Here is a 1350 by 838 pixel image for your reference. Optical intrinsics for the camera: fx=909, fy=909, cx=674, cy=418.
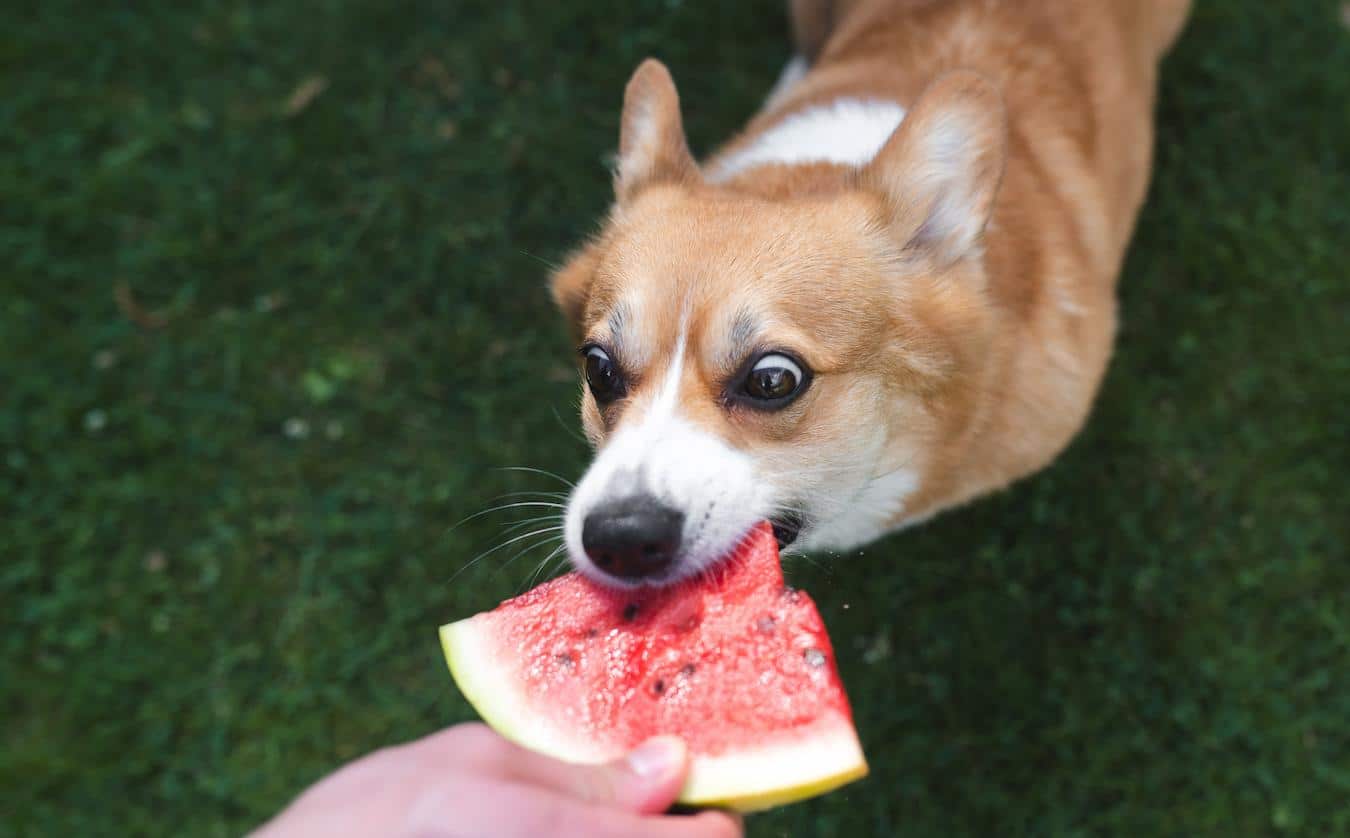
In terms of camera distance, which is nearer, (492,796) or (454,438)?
(492,796)

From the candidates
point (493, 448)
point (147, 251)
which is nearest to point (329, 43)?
point (147, 251)

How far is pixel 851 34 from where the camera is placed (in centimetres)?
350

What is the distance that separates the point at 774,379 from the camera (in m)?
2.22

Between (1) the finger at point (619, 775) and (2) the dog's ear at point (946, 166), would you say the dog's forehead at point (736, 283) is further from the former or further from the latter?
(1) the finger at point (619, 775)

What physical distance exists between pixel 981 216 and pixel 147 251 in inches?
162

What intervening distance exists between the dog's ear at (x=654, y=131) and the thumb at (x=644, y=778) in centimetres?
172

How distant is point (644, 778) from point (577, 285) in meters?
1.62

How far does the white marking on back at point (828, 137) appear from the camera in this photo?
2836mm

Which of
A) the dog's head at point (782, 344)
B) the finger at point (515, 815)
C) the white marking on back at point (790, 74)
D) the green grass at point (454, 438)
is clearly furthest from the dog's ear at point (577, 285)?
the white marking on back at point (790, 74)

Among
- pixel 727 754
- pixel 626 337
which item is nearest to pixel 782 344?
pixel 626 337

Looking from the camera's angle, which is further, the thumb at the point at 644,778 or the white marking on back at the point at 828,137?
the white marking on back at the point at 828,137

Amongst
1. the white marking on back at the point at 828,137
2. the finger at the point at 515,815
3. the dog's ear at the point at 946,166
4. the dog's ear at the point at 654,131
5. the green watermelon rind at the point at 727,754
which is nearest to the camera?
the finger at the point at 515,815

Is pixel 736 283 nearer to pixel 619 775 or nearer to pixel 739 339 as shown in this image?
pixel 739 339

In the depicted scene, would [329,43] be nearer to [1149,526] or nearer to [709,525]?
[709,525]
